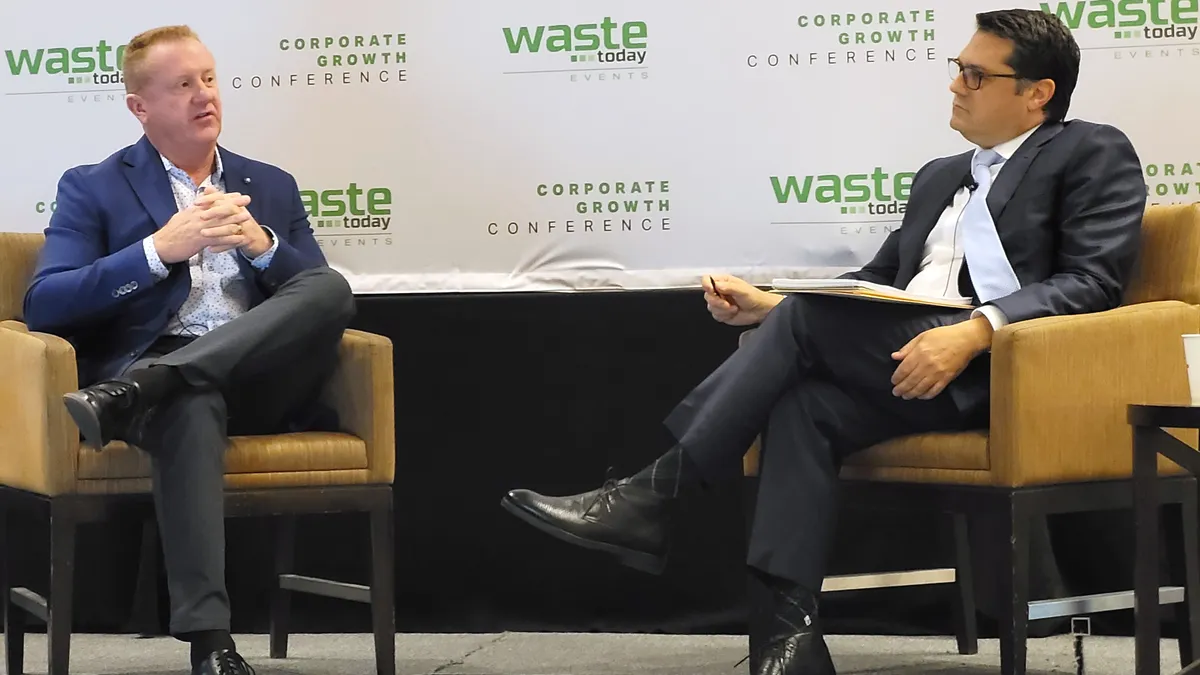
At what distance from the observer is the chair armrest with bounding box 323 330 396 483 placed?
101 inches

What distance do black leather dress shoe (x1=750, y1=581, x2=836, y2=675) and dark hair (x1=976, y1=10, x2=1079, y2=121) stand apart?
106cm

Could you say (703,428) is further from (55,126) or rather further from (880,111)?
(55,126)

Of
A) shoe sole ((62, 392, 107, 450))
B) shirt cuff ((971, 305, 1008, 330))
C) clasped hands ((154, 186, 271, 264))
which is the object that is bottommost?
shoe sole ((62, 392, 107, 450))

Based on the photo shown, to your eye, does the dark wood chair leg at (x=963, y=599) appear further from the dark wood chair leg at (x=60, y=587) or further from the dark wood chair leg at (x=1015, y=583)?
A: the dark wood chair leg at (x=60, y=587)

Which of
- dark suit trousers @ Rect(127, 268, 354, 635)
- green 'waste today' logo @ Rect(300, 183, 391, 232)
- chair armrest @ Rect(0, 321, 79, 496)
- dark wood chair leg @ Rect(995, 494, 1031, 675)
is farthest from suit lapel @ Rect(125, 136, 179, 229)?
dark wood chair leg @ Rect(995, 494, 1031, 675)

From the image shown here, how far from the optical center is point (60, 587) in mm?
2354

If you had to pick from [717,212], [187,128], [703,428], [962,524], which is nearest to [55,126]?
[187,128]

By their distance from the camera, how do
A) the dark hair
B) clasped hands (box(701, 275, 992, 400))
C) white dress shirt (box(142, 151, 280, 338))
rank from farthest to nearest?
white dress shirt (box(142, 151, 280, 338)) < the dark hair < clasped hands (box(701, 275, 992, 400))

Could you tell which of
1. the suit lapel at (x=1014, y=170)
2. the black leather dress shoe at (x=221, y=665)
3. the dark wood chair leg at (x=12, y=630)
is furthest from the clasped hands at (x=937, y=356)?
the dark wood chair leg at (x=12, y=630)

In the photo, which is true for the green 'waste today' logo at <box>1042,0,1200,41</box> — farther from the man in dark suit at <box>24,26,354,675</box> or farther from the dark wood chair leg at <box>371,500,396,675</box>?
the dark wood chair leg at <box>371,500,396,675</box>

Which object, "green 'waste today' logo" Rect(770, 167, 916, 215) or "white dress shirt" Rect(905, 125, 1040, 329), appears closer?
"white dress shirt" Rect(905, 125, 1040, 329)

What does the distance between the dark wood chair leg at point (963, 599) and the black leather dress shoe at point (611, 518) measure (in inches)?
31.8

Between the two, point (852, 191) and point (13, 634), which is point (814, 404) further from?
point (13, 634)

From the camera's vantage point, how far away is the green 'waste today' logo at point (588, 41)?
3152 millimetres
